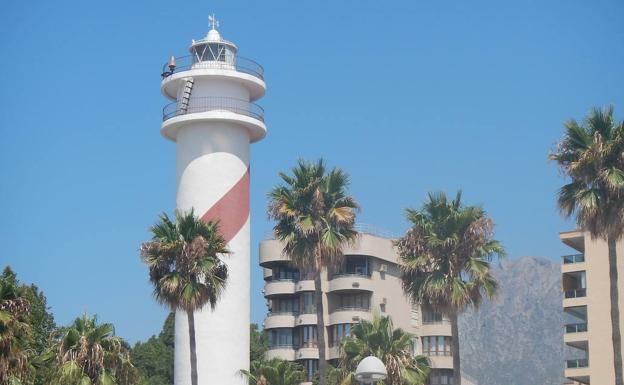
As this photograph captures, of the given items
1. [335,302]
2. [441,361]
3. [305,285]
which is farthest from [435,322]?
[305,285]

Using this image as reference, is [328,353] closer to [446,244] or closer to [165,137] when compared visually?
[165,137]

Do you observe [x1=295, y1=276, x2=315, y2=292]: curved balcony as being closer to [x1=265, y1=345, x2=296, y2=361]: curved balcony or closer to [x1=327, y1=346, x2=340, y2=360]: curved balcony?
[x1=265, y1=345, x2=296, y2=361]: curved balcony

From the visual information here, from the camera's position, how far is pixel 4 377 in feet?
139

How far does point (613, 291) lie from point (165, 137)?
2883cm

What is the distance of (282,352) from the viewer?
101 metres

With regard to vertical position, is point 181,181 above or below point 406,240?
above

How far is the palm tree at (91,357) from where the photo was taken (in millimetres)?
49438

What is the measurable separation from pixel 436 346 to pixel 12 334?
220 ft

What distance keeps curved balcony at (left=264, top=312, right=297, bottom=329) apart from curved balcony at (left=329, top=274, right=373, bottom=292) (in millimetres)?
4160

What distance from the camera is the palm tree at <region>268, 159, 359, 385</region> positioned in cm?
5909

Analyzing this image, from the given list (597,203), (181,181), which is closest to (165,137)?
(181,181)

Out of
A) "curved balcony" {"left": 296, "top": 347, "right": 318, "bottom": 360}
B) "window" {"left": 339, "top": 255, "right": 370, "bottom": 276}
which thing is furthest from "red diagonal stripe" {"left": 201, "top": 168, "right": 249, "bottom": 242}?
"window" {"left": 339, "top": 255, "right": 370, "bottom": 276}

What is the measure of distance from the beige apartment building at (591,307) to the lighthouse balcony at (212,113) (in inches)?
1022

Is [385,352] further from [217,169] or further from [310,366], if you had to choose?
[310,366]
